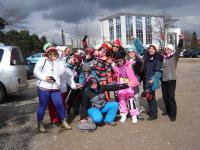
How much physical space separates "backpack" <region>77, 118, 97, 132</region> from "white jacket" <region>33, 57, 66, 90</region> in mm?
882

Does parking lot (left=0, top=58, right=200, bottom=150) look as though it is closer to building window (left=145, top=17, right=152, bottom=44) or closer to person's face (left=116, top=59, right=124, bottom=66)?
person's face (left=116, top=59, right=124, bottom=66)

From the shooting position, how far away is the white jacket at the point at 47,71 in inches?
282

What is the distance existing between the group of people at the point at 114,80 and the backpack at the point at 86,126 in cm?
9

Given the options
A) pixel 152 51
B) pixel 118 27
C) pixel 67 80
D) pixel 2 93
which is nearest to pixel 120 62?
pixel 152 51

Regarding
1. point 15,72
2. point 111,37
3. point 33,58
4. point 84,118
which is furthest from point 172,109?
point 111,37

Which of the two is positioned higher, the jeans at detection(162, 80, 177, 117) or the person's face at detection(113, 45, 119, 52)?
the person's face at detection(113, 45, 119, 52)

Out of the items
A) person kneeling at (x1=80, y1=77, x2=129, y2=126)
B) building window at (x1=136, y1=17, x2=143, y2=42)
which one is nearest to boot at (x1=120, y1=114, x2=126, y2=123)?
person kneeling at (x1=80, y1=77, x2=129, y2=126)

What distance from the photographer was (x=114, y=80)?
8148 millimetres

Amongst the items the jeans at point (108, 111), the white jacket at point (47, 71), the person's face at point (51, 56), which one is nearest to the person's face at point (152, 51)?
the jeans at point (108, 111)

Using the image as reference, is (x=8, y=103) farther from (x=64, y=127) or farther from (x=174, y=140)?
(x=174, y=140)

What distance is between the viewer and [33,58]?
2877cm

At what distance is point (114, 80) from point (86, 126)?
140 cm

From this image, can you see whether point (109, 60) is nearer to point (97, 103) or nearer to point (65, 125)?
point (97, 103)

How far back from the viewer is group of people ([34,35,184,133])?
303 inches
